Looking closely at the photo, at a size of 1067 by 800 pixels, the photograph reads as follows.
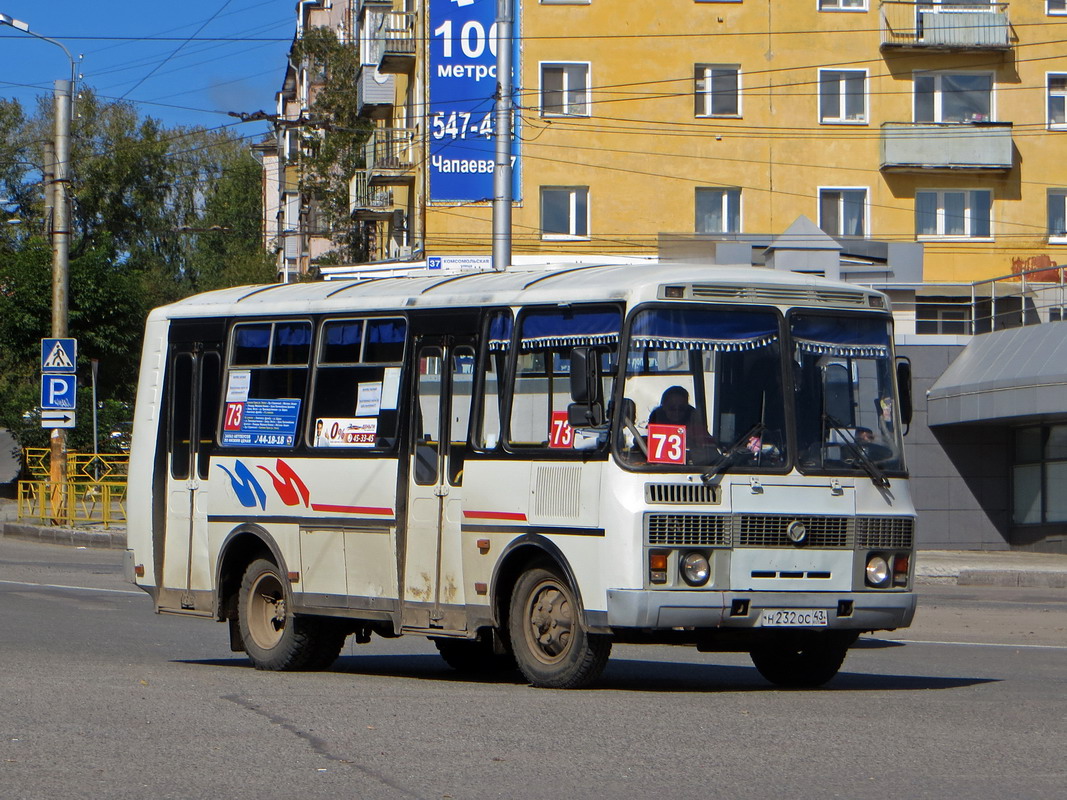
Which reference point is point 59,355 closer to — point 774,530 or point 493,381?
point 493,381

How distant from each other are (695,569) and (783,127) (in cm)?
3611

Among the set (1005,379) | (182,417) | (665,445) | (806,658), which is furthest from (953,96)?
(665,445)

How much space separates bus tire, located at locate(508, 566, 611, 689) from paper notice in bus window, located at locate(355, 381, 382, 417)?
1875mm

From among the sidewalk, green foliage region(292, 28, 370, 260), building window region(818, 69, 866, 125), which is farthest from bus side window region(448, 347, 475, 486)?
green foliage region(292, 28, 370, 260)

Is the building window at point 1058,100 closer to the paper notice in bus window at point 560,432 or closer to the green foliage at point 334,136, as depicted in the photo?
the green foliage at point 334,136

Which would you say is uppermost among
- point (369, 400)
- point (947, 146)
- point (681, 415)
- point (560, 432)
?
point (947, 146)

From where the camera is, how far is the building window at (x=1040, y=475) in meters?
29.5

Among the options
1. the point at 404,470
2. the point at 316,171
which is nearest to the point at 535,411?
the point at 404,470

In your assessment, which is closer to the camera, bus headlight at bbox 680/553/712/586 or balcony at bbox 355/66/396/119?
bus headlight at bbox 680/553/712/586

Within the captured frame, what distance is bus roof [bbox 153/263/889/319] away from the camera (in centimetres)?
1097

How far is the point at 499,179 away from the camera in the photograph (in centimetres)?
2464

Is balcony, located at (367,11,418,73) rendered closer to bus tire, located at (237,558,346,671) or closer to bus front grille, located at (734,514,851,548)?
bus tire, located at (237,558,346,671)

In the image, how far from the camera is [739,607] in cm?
1066

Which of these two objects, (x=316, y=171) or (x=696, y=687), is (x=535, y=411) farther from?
(x=316, y=171)
